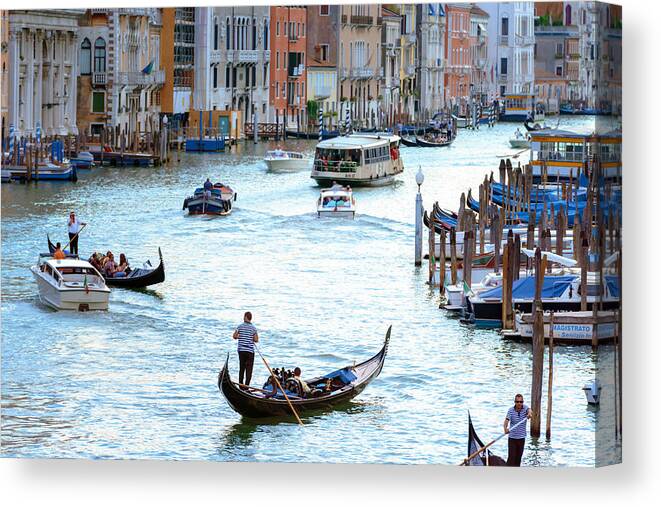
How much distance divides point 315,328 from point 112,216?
4.51 feet

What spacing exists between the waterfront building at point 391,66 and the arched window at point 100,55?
1.43 metres

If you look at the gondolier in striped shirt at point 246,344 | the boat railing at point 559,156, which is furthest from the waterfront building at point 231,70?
the boat railing at point 559,156

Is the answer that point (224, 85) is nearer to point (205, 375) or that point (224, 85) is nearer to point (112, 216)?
point (112, 216)

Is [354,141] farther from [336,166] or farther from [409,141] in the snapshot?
[409,141]

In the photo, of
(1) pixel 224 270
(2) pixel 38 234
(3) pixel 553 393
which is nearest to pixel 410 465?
(3) pixel 553 393

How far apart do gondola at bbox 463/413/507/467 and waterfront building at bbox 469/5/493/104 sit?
1.91m

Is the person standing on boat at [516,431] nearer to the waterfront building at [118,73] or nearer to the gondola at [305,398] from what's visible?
the gondola at [305,398]

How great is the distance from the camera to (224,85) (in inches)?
394

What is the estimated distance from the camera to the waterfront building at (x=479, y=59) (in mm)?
9328

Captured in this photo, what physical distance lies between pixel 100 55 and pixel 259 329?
1.95 metres

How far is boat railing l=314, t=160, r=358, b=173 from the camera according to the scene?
1177 cm

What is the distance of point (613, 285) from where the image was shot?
8320 mm

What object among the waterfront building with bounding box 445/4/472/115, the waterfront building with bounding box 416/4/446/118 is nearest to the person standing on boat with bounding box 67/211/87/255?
the waterfront building with bounding box 416/4/446/118

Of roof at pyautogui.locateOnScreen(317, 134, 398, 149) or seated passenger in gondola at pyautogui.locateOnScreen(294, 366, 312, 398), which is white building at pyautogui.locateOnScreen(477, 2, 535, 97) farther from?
seated passenger in gondola at pyautogui.locateOnScreen(294, 366, 312, 398)
